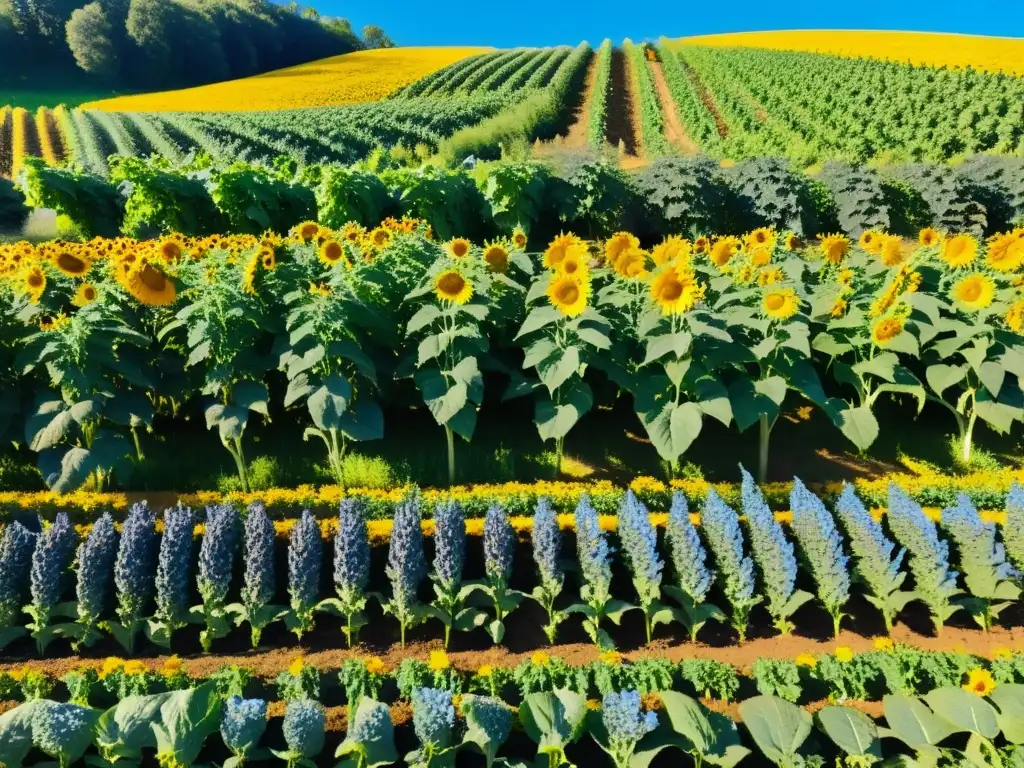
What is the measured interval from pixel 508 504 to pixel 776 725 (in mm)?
2406

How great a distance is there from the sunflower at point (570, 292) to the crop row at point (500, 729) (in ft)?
9.39

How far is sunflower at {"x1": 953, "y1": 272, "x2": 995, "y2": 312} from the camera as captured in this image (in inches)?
239

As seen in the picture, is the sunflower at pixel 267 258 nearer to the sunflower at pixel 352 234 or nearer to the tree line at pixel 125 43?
the sunflower at pixel 352 234

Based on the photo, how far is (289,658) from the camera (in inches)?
166

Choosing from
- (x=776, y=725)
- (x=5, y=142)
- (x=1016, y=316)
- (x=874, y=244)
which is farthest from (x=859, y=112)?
(x=5, y=142)

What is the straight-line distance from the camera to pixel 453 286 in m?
5.54

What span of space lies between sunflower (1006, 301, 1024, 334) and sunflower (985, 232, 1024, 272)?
1.68ft

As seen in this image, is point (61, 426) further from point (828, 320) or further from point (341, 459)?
point (828, 320)

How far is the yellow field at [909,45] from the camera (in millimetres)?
44906

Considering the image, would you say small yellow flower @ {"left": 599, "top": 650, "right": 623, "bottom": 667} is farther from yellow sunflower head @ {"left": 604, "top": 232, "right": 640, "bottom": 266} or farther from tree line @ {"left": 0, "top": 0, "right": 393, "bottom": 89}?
tree line @ {"left": 0, "top": 0, "right": 393, "bottom": 89}

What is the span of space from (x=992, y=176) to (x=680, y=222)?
8.43m

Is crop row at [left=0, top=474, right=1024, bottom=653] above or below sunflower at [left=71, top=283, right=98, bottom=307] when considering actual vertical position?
below

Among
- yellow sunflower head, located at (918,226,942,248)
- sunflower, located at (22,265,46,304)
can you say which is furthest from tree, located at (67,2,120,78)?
yellow sunflower head, located at (918,226,942,248)

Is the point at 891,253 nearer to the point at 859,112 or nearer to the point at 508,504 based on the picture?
the point at 508,504
